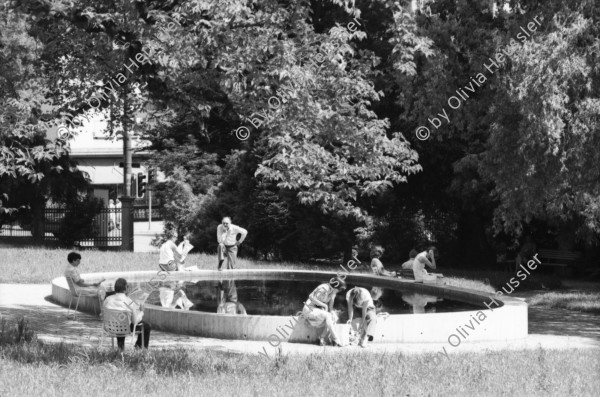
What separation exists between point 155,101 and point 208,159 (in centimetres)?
2153

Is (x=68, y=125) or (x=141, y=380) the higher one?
(x=68, y=125)

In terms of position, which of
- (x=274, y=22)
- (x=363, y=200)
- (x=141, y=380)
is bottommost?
(x=141, y=380)

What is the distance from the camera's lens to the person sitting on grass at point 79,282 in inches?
670

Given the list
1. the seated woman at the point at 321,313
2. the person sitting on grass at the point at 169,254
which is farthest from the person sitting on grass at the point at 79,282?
the person sitting on grass at the point at 169,254

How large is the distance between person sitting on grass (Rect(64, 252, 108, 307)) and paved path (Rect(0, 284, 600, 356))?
1.64 feet

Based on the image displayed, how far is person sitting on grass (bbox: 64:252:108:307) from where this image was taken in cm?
1702

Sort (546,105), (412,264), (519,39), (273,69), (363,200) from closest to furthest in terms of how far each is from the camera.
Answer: (273,69)
(546,105)
(519,39)
(412,264)
(363,200)

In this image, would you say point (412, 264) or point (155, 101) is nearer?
point (155, 101)

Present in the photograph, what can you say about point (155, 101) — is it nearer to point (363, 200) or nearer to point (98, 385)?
point (98, 385)

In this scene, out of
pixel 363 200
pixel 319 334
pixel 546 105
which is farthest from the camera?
pixel 363 200

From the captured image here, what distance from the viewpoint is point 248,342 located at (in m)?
15.3

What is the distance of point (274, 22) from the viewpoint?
46.8ft

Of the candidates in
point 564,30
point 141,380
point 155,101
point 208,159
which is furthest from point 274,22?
point 208,159

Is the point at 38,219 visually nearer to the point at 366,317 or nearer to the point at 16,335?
the point at 16,335
